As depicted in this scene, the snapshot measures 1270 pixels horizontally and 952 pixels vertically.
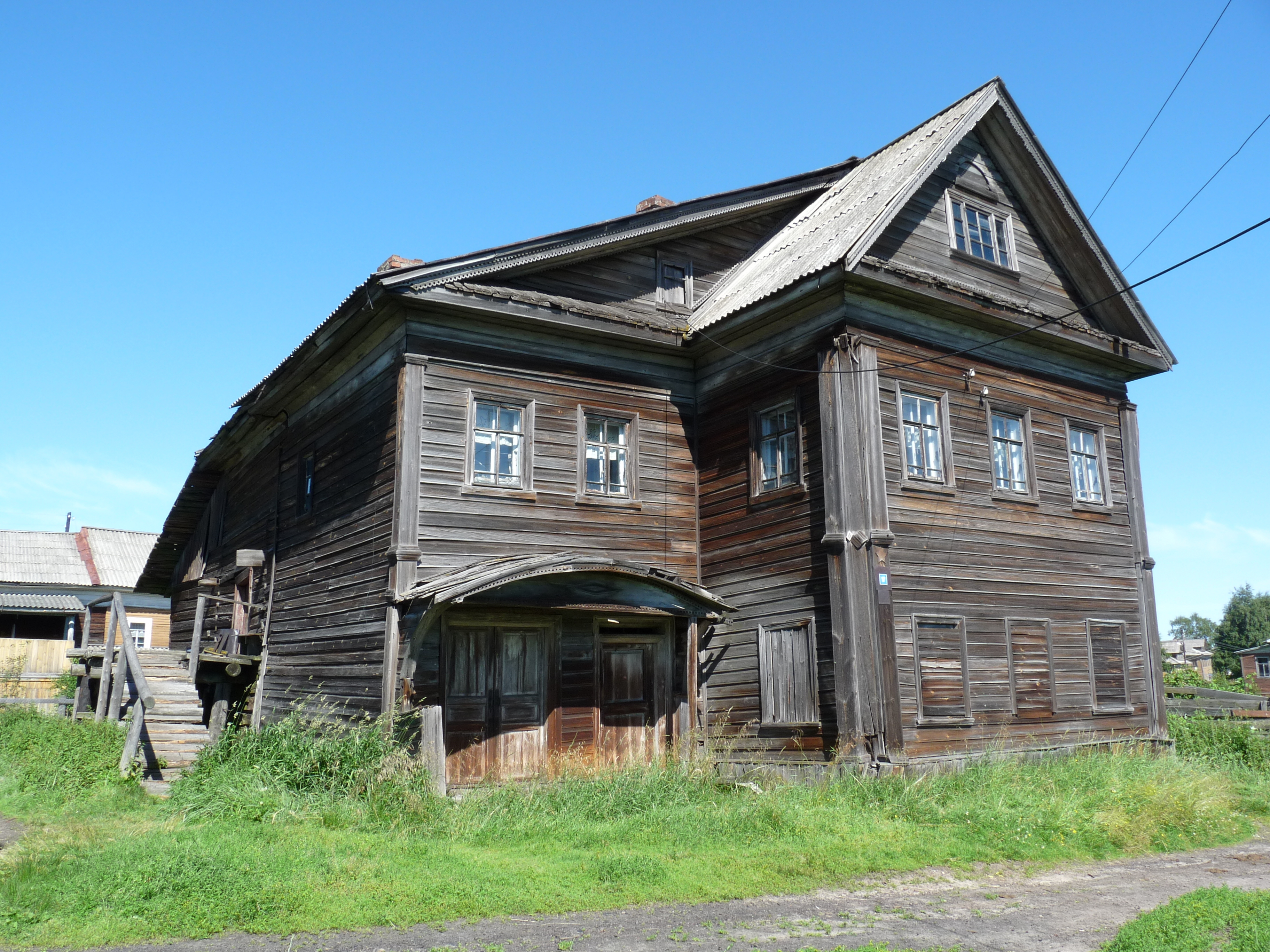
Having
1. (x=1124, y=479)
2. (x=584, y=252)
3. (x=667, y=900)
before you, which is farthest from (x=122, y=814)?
(x=1124, y=479)

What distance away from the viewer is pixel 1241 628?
96.1m

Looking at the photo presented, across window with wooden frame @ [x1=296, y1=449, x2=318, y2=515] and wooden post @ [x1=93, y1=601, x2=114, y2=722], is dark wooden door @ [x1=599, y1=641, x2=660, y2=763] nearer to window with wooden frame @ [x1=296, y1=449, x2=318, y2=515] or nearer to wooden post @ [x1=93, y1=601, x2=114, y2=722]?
window with wooden frame @ [x1=296, y1=449, x2=318, y2=515]

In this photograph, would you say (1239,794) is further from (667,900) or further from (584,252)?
(584,252)

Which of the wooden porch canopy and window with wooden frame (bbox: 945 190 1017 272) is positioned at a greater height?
window with wooden frame (bbox: 945 190 1017 272)

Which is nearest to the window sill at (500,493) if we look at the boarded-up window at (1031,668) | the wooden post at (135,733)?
the wooden post at (135,733)

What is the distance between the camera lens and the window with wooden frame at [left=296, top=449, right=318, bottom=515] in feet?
55.7

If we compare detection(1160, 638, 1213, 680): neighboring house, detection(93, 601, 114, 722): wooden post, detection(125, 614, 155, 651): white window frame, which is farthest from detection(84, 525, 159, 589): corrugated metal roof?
detection(1160, 638, 1213, 680): neighboring house

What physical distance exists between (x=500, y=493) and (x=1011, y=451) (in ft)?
25.7

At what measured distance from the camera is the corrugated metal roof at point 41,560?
41469 mm

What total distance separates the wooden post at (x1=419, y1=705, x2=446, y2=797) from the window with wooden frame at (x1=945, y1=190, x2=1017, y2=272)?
409 inches

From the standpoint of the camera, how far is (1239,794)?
524 inches

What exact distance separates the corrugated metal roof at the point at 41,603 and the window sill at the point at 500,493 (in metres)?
26.4

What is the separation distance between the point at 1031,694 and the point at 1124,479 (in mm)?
4620

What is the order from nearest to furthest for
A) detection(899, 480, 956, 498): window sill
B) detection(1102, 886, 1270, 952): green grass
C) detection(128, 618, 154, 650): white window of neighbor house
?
detection(1102, 886, 1270, 952): green grass → detection(899, 480, 956, 498): window sill → detection(128, 618, 154, 650): white window of neighbor house
